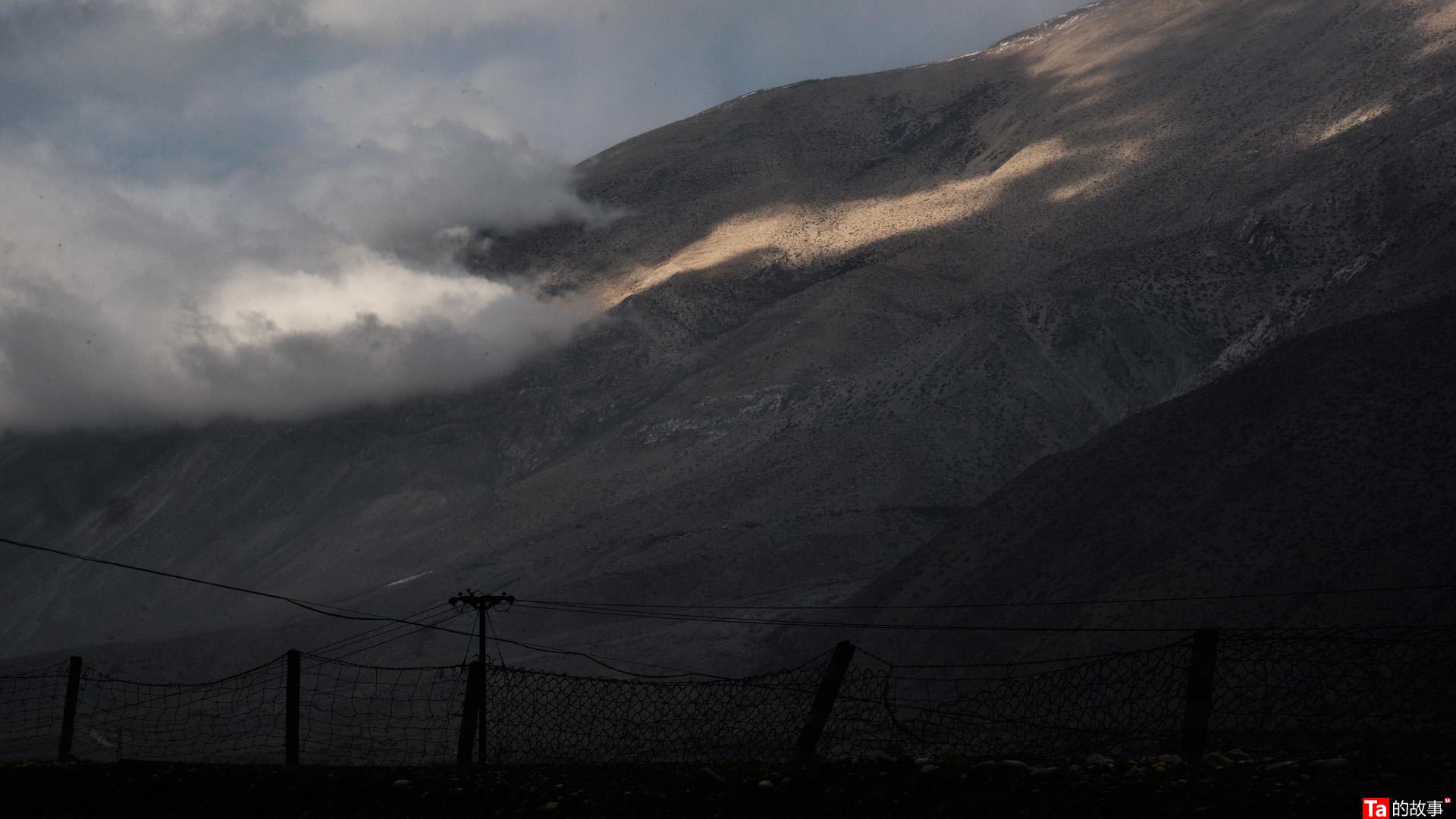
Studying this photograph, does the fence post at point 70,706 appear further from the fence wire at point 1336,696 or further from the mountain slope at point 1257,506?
the mountain slope at point 1257,506

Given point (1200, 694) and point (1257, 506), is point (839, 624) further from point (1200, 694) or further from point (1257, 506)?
point (1200, 694)

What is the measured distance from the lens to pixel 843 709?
23.1 meters

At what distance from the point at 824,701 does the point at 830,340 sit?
2494 inches

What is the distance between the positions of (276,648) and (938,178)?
57121 mm

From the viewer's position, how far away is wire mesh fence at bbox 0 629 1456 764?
10.5 m

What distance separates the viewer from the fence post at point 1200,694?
841 cm

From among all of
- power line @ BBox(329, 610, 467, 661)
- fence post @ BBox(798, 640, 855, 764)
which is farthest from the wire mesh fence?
power line @ BBox(329, 610, 467, 661)

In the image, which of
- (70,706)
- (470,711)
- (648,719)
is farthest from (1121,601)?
(70,706)

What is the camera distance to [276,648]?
5422cm

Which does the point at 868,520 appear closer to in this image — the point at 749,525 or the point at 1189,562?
the point at 749,525

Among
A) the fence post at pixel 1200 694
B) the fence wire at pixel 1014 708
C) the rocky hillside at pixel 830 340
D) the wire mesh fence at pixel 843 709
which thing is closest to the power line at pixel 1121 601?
the wire mesh fence at pixel 843 709

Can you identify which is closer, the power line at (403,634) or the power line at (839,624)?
the power line at (839,624)

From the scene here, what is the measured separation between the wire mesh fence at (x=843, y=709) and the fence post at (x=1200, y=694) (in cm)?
3

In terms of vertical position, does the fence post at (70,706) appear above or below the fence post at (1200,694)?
below
